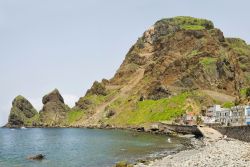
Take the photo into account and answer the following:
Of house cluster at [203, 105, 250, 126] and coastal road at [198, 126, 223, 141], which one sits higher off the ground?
house cluster at [203, 105, 250, 126]

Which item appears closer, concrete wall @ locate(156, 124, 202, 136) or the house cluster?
the house cluster

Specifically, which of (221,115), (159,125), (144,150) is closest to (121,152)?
(144,150)

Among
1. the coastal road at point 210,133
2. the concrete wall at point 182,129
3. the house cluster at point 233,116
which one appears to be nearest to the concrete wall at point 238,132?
Answer: the coastal road at point 210,133

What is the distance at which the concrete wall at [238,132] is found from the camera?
8893cm

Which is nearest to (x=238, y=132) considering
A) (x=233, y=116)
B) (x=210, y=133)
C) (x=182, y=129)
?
(x=210, y=133)

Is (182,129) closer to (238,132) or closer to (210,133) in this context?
(210,133)

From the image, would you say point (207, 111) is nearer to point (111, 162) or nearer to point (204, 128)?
point (204, 128)

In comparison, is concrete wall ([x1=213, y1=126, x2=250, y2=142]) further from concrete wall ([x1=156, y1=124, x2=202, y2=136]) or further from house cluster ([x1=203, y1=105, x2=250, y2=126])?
concrete wall ([x1=156, y1=124, x2=202, y2=136])

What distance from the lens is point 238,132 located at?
95875mm

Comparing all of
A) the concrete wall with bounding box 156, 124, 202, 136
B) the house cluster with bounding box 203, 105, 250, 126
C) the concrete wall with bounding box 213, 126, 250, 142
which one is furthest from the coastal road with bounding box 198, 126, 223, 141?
the house cluster with bounding box 203, 105, 250, 126

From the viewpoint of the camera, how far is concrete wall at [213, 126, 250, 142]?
8893 cm

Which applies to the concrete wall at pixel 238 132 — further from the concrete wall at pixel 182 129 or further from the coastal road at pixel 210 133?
the concrete wall at pixel 182 129

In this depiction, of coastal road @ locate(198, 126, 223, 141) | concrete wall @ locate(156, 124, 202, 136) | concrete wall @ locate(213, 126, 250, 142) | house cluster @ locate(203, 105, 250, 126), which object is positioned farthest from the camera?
concrete wall @ locate(156, 124, 202, 136)

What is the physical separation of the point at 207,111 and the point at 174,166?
13334 cm
